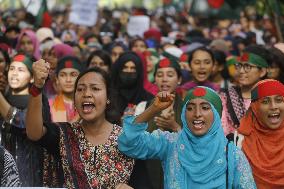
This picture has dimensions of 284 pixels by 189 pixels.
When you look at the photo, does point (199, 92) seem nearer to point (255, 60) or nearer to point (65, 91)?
point (255, 60)

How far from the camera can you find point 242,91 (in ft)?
23.0

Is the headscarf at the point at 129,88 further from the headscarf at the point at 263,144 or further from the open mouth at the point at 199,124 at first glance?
the open mouth at the point at 199,124

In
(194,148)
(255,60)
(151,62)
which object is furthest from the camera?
(151,62)

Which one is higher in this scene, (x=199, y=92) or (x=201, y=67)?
(x=201, y=67)

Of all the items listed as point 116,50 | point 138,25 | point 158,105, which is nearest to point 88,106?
point 158,105

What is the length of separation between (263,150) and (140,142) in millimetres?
1079

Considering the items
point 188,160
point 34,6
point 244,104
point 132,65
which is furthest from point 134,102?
point 34,6

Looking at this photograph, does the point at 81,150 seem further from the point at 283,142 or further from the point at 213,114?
the point at 283,142

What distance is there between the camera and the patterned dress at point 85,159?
4754 mm

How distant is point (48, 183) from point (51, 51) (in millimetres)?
4845

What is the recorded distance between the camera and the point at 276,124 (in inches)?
217

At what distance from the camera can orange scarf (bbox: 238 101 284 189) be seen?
5293 mm

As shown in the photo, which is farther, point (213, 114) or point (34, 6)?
point (34, 6)

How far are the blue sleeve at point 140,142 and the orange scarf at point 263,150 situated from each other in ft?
2.59
